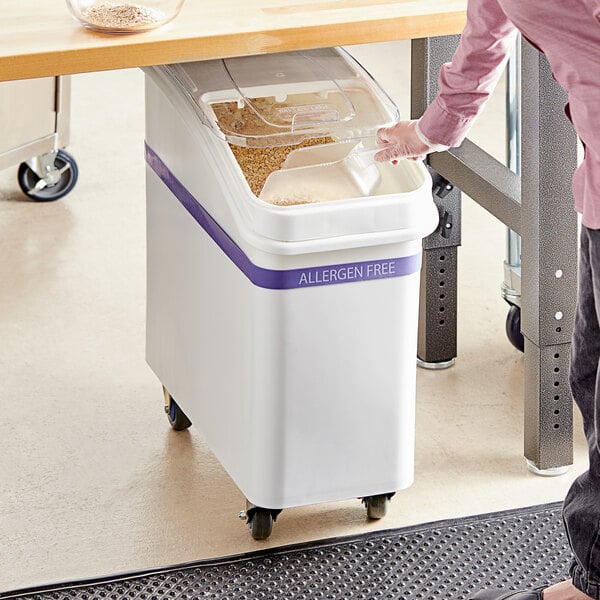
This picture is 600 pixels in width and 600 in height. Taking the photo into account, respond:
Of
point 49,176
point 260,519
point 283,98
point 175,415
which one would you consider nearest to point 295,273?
point 283,98

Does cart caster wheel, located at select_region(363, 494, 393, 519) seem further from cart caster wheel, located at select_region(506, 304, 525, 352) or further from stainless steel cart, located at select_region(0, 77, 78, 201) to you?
stainless steel cart, located at select_region(0, 77, 78, 201)

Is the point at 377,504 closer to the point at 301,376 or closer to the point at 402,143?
the point at 301,376

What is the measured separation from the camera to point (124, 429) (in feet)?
8.11

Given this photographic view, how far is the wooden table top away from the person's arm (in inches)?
6.8

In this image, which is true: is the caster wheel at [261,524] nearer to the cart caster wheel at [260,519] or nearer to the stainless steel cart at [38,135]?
the cart caster wheel at [260,519]

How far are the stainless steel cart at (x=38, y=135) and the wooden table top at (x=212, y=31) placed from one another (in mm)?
1184

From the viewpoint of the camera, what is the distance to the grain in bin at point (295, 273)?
75.6 inches

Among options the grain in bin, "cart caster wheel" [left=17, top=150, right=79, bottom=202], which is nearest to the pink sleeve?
the grain in bin

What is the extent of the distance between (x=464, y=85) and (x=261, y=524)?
824 millimetres

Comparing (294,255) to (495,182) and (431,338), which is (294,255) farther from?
(431,338)

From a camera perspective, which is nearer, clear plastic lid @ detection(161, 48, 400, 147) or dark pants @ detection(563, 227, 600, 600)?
dark pants @ detection(563, 227, 600, 600)

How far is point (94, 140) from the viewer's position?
384 cm

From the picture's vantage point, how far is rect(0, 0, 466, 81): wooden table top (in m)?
1.82

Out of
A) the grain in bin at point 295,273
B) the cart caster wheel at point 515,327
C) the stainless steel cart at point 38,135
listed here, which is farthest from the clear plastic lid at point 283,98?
the stainless steel cart at point 38,135
